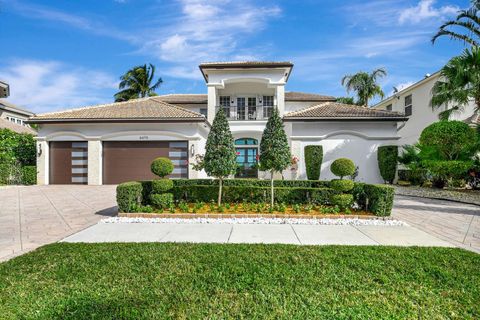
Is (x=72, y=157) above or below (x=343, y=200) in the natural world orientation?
above

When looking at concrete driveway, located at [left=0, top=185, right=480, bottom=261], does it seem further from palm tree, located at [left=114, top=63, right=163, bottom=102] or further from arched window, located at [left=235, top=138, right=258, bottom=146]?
palm tree, located at [left=114, top=63, right=163, bottom=102]

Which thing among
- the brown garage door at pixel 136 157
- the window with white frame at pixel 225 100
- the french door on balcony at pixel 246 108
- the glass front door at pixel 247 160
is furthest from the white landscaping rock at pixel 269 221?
the window with white frame at pixel 225 100

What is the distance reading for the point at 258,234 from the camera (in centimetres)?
632

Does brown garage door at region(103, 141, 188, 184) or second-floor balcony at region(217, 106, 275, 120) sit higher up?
second-floor balcony at region(217, 106, 275, 120)

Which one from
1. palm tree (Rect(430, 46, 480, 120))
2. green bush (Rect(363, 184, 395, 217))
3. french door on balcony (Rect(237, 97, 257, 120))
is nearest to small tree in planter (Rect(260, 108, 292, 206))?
green bush (Rect(363, 184, 395, 217))

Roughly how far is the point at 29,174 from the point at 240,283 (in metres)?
19.4

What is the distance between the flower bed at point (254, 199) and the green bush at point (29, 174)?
12.8 m

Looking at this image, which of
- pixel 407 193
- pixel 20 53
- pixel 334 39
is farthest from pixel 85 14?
pixel 407 193

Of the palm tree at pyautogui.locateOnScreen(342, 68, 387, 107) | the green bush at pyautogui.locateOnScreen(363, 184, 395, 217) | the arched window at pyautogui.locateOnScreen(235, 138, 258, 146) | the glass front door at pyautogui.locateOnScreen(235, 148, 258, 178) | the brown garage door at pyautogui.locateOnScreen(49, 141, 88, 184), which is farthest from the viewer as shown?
the palm tree at pyautogui.locateOnScreen(342, 68, 387, 107)

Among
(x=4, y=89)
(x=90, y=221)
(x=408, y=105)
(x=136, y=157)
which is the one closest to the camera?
(x=90, y=221)

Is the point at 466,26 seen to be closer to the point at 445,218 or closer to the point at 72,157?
the point at 445,218

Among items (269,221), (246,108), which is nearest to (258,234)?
(269,221)

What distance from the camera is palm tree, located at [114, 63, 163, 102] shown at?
35.6 m

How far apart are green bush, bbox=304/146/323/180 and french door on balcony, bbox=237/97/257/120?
6040 millimetres
